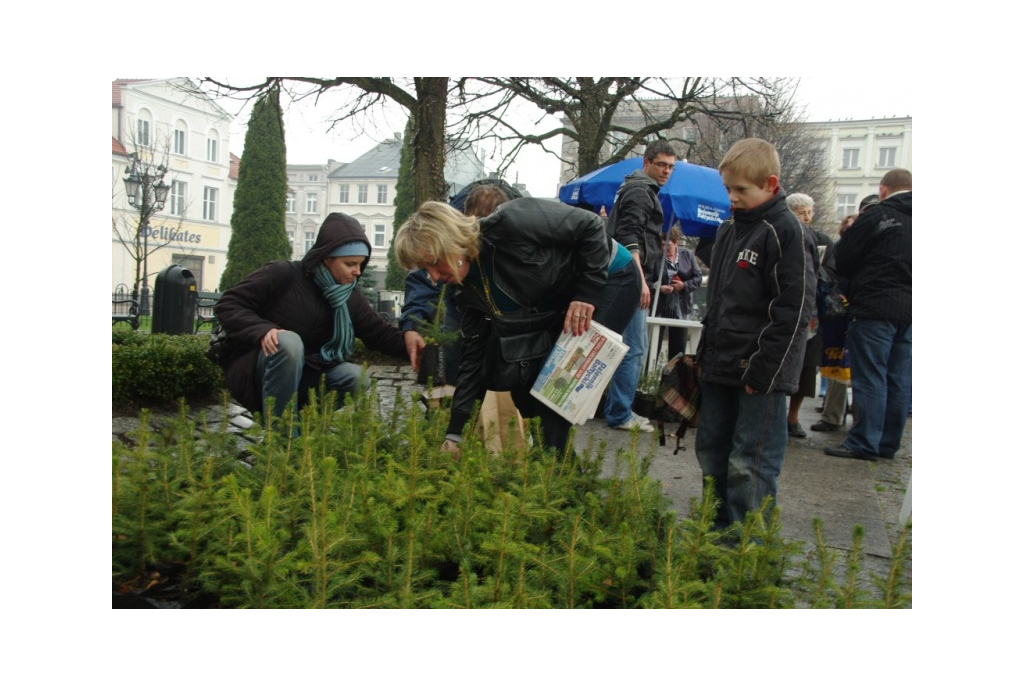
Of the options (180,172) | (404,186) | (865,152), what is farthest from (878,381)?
(180,172)

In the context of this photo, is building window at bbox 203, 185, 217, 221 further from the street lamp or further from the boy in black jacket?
the boy in black jacket

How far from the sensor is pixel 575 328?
3037mm

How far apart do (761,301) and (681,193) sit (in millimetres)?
3963

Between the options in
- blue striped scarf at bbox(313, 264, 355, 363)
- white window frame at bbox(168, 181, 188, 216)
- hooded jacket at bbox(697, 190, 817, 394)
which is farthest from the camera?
white window frame at bbox(168, 181, 188, 216)

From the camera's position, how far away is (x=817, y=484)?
4.39 meters

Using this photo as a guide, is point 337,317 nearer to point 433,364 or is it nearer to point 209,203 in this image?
point 433,364

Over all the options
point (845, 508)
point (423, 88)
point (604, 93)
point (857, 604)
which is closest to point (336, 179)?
point (423, 88)

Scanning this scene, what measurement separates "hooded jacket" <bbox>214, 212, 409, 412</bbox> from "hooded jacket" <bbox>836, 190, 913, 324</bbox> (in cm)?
303

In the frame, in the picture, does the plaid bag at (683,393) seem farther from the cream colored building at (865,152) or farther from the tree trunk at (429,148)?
the tree trunk at (429,148)

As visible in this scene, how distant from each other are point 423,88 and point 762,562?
313 cm

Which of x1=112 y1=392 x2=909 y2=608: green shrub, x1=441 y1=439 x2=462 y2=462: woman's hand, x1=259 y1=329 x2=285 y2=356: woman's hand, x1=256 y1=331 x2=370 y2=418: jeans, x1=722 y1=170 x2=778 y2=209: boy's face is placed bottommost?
x1=112 y1=392 x2=909 y2=608: green shrub

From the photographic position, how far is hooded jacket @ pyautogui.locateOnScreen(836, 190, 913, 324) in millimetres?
4672

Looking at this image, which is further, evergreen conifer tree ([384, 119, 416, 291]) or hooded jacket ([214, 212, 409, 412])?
evergreen conifer tree ([384, 119, 416, 291])

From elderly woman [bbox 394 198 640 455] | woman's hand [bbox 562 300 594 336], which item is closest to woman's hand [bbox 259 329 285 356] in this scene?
elderly woman [bbox 394 198 640 455]
